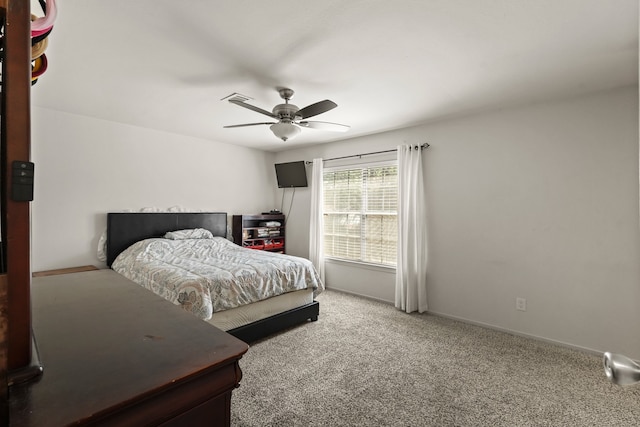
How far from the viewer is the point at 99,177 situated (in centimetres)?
373

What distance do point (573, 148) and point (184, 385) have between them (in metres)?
3.58

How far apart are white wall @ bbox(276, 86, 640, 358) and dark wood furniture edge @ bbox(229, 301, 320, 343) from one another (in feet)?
5.07

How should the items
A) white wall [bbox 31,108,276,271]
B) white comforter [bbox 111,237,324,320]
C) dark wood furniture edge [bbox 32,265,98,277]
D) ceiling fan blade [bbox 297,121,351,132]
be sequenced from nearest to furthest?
white comforter [bbox 111,237,324,320], ceiling fan blade [bbox 297,121,351,132], dark wood furniture edge [bbox 32,265,98,277], white wall [bbox 31,108,276,271]

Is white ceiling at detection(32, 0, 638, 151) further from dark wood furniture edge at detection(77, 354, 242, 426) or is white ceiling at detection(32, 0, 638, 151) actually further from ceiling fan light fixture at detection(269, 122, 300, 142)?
dark wood furniture edge at detection(77, 354, 242, 426)

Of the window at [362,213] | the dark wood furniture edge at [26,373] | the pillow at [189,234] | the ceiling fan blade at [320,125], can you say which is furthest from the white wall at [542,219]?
the dark wood furniture edge at [26,373]

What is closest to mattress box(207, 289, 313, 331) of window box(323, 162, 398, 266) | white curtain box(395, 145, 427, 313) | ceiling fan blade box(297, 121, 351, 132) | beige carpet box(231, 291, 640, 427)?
beige carpet box(231, 291, 640, 427)

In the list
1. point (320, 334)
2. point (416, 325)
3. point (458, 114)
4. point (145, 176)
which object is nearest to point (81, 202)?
point (145, 176)

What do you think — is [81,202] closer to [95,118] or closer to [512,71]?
[95,118]

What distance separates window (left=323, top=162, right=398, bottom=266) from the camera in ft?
13.9

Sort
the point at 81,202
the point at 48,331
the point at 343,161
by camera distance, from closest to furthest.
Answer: the point at 48,331 → the point at 81,202 → the point at 343,161

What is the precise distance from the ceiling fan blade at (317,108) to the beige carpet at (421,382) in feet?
6.93

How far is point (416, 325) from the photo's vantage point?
338 centimetres

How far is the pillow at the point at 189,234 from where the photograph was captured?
4.02 m

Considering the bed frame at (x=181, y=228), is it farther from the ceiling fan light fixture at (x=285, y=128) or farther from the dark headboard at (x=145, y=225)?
A: the ceiling fan light fixture at (x=285, y=128)
